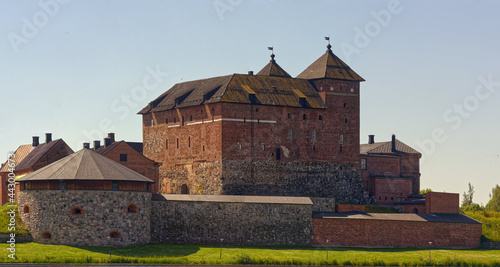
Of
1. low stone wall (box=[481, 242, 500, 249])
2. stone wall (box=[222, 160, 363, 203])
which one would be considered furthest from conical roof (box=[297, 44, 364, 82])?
low stone wall (box=[481, 242, 500, 249])

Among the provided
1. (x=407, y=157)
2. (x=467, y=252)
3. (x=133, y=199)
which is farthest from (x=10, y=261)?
(x=407, y=157)

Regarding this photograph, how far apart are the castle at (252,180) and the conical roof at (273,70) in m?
0.17

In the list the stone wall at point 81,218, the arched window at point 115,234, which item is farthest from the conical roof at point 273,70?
the arched window at point 115,234

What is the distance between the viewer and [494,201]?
11894cm

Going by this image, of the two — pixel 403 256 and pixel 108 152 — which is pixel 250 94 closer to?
pixel 108 152

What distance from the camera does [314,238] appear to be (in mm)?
81500

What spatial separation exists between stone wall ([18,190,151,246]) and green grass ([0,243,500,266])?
41.5 inches

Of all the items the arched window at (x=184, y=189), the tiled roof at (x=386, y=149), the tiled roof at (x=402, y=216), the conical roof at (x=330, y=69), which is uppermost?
the conical roof at (x=330, y=69)

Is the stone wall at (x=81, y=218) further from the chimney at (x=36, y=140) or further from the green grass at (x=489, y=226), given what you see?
the green grass at (x=489, y=226)

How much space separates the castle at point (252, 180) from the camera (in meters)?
74.6

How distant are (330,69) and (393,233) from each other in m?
23.0

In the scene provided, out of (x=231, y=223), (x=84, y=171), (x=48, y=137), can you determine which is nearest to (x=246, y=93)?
(x=231, y=223)

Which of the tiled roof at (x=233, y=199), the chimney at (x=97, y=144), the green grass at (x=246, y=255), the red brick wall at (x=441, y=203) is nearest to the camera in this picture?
Answer: the green grass at (x=246, y=255)

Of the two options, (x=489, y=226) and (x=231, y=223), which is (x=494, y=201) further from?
(x=231, y=223)
